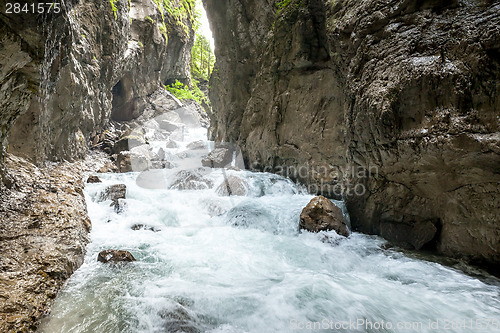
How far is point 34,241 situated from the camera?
11.3 ft

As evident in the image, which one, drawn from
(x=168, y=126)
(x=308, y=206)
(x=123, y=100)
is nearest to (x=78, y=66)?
(x=308, y=206)

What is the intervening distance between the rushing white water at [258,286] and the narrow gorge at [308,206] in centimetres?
3

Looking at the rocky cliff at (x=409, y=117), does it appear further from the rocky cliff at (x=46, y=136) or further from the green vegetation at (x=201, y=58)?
the green vegetation at (x=201, y=58)

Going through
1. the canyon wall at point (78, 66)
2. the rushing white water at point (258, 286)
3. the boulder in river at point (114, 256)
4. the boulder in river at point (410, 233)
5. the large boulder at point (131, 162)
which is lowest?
the rushing white water at point (258, 286)

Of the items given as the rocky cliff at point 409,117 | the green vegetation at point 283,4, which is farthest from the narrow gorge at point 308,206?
the green vegetation at point 283,4

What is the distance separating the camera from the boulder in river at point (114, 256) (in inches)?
155

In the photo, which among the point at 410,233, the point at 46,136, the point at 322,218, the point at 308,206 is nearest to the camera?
the point at 410,233

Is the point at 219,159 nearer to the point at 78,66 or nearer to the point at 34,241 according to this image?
the point at 78,66

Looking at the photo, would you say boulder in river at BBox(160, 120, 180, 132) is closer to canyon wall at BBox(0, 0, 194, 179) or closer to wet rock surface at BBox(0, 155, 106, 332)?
canyon wall at BBox(0, 0, 194, 179)

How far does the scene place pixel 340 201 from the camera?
22.3ft

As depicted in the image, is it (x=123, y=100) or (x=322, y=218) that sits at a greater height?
(x=123, y=100)

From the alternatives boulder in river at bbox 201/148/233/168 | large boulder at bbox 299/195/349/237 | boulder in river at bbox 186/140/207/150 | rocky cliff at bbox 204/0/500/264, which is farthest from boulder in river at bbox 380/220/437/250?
boulder in river at bbox 186/140/207/150

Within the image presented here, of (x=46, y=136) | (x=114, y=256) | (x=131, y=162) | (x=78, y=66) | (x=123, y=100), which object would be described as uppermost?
(x=123, y=100)

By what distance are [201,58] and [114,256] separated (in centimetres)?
3627
